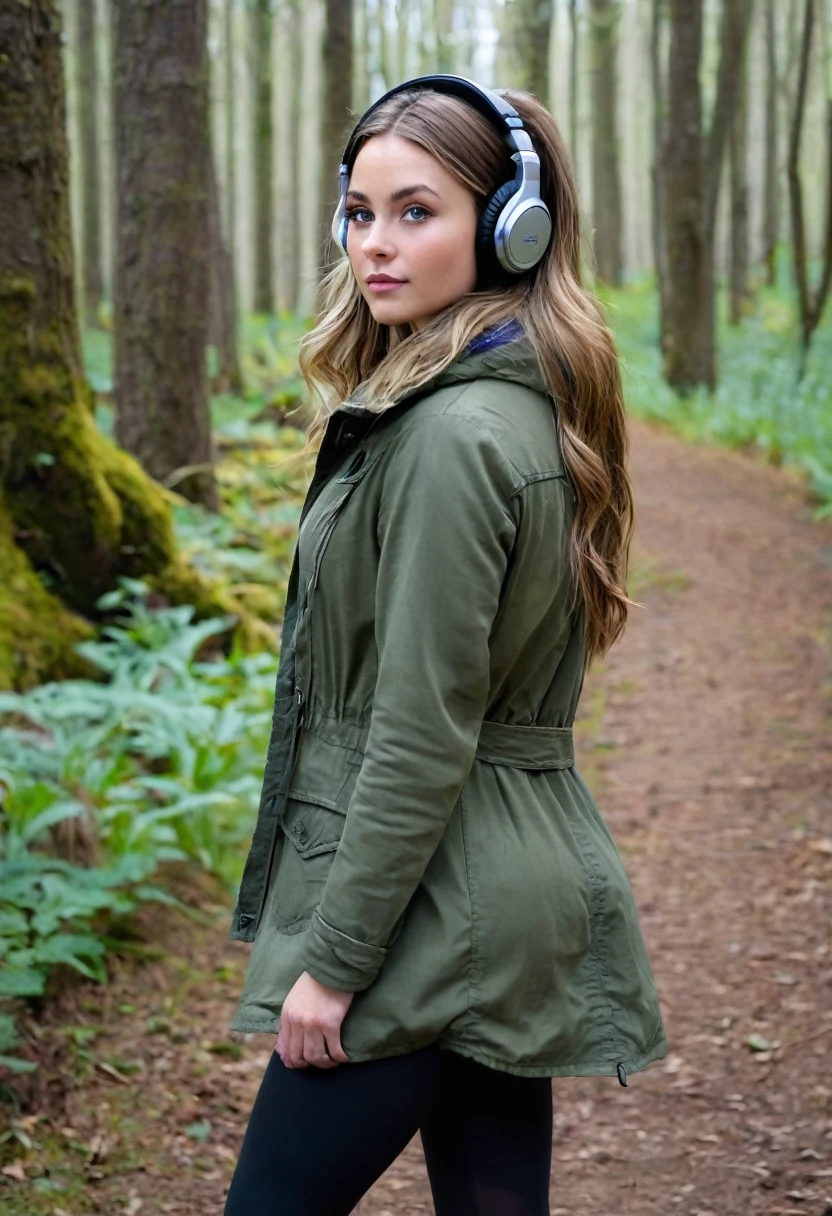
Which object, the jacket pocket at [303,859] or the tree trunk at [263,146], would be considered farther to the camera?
the tree trunk at [263,146]

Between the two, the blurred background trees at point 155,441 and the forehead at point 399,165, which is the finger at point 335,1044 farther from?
the forehead at point 399,165

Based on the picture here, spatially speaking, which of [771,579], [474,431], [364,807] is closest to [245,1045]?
[364,807]

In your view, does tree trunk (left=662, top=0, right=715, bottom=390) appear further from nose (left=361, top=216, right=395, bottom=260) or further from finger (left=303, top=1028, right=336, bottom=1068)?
finger (left=303, top=1028, right=336, bottom=1068)

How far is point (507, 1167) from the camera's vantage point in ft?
6.25

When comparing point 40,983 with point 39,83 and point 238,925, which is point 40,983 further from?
point 39,83

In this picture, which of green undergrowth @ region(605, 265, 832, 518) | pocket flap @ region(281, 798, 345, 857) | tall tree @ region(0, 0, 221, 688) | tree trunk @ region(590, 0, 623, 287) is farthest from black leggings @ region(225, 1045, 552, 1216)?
tree trunk @ region(590, 0, 623, 287)

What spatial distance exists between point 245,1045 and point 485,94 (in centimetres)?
306

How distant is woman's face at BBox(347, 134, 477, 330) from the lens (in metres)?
1.84

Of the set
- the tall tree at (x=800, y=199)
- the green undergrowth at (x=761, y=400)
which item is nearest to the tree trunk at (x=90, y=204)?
the green undergrowth at (x=761, y=400)

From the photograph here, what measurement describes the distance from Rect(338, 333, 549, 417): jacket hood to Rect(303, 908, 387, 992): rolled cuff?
0.74 meters

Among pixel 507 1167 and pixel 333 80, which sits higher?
pixel 333 80

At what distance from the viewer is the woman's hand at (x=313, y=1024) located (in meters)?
1.67

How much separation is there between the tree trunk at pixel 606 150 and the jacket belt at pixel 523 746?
22665 mm

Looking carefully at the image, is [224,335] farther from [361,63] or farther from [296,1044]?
[361,63]
